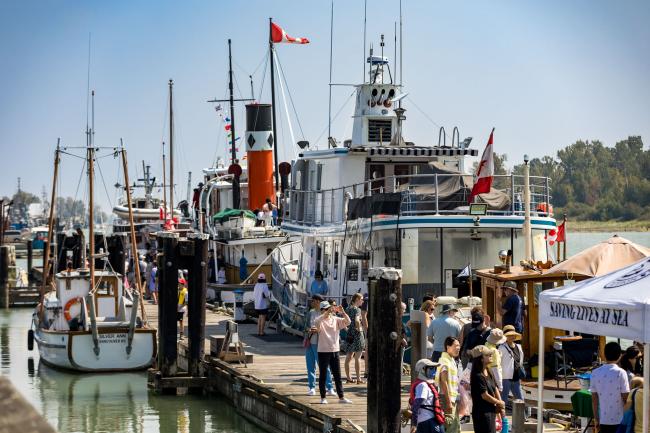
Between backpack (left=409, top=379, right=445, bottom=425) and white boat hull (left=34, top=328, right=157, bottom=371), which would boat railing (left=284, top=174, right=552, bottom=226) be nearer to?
white boat hull (left=34, top=328, right=157, bottom=371)

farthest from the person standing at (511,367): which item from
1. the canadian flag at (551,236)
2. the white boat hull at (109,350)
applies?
the white boat hull at (109,350)

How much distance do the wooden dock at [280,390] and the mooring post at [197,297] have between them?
1.19 feet

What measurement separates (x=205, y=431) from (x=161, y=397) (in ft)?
10.6

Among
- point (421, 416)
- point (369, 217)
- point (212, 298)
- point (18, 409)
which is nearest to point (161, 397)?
point (369, 217)

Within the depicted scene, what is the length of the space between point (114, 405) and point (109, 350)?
3.31 metres

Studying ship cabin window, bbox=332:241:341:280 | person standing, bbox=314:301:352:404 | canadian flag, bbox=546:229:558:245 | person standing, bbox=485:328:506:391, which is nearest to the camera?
person standing, bbox=485:328:506:391

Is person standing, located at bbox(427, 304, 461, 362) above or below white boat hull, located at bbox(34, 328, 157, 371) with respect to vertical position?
above

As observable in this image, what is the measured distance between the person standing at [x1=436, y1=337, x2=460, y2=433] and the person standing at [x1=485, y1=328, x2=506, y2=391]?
0.58 meters

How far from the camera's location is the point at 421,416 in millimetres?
11016

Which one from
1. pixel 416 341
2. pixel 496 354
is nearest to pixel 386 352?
pixel 496 354

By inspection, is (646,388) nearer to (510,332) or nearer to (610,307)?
(610,307)

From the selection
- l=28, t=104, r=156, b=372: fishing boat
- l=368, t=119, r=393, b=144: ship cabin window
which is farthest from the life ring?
l=368, t=119, r=393, b=144: ship cabin window

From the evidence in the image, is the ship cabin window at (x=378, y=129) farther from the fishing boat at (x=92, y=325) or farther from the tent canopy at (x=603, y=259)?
the tent canopy at (x=603, y=259)

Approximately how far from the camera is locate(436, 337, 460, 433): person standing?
11.5 meters
